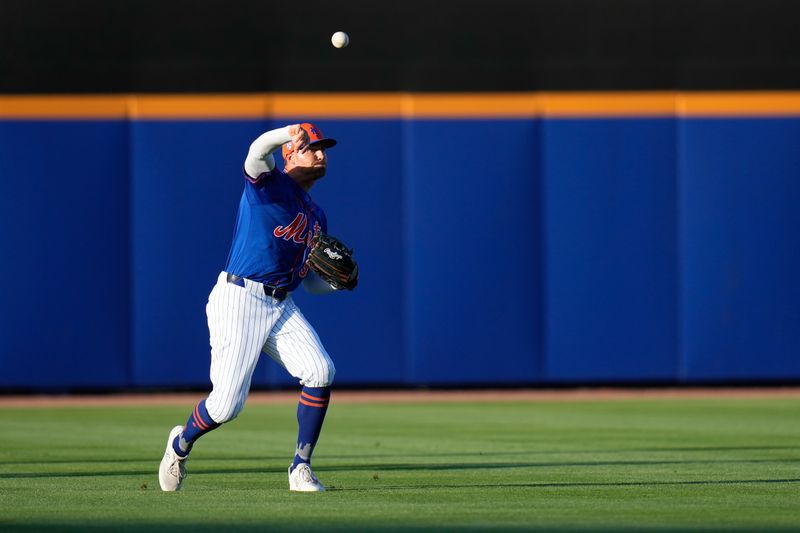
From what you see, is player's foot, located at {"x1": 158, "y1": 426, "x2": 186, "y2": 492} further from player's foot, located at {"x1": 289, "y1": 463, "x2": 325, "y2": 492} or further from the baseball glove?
the baseball glove

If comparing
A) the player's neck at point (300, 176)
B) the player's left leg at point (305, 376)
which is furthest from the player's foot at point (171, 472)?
the player's neck at point (300, 176)

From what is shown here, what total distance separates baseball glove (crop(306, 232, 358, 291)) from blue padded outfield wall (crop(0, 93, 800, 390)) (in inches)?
327

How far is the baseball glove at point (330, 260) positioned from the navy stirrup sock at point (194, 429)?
3.14 ft

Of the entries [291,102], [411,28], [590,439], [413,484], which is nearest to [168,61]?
[291,102]

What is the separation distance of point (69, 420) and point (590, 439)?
513 cm

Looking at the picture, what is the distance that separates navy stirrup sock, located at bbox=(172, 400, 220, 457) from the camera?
7297mm

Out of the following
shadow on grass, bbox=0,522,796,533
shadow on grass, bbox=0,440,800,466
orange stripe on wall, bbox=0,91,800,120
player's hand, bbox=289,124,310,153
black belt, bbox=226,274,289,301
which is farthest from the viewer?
orange stripe on wall, bbox=0,91,800,120

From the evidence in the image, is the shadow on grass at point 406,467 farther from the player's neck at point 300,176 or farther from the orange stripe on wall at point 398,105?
the orange stripe on wall at point 398,105

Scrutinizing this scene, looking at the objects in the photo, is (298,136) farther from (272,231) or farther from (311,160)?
(272,231)

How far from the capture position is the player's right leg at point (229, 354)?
23.7ft

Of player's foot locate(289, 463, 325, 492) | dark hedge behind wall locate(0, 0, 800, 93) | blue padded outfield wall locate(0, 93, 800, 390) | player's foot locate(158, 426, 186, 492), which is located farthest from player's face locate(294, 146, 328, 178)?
dark hedge behind wall locate(0, 0, 800, 93)

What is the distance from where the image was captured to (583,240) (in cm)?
1617

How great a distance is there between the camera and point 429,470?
8.56 metres

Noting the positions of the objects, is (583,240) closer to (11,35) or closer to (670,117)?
(670,117)
